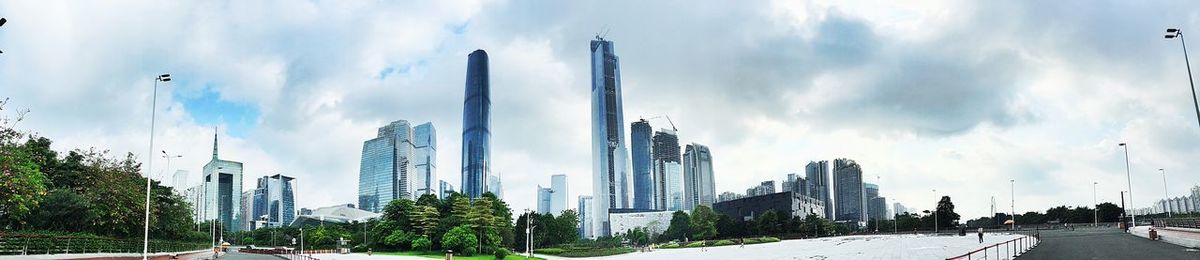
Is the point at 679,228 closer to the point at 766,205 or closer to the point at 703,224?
the point at 703,224

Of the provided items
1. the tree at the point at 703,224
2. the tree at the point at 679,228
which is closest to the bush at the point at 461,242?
the tree at the point at 703,224

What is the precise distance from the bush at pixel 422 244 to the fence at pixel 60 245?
28181 millimetres

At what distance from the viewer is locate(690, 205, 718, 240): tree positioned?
126925 millimetres

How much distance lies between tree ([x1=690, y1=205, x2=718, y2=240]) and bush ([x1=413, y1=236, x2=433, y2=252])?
51729 mm

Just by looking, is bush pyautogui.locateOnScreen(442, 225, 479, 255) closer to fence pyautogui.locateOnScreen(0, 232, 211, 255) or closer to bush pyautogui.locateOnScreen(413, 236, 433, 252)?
bush pyautogui.locateOnScreen(413, 236, 433, 252)

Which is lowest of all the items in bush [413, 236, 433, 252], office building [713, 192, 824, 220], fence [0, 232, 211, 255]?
bush [413, 236, 433, 252]

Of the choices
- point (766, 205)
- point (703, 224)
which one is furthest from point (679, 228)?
point (766, 205)

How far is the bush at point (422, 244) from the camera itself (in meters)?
80.5

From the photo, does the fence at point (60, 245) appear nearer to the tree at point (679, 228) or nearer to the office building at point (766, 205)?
the tree at point (679, 228)

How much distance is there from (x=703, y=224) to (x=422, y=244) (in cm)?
6094

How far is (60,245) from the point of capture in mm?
A: 40094

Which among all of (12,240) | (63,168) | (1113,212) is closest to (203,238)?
(63,168)

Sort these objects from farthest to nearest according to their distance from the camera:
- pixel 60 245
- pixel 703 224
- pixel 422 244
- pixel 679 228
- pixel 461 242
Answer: pixel 679 228, pixel 703 224, pixel 422 244, pixel 461 242, pixel 60 245

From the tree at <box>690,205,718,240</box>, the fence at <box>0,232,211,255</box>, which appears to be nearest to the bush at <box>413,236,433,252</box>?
the fence at <box>0,232,211,255</box>
